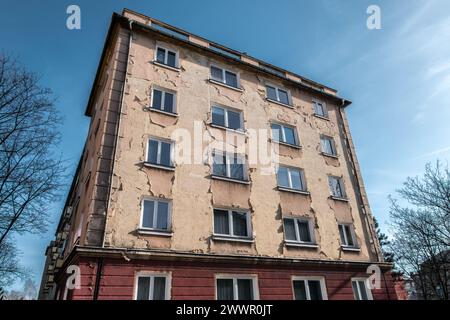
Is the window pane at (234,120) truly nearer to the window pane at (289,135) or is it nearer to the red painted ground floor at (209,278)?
the window pane at (289,135)

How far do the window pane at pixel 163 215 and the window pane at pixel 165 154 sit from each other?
174cm

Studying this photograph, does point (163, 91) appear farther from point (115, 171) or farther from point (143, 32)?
point (115, 171)

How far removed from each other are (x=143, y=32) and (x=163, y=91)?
3.83 m

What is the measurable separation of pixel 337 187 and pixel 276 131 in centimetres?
487

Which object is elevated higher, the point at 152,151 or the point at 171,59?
the point at 171,59

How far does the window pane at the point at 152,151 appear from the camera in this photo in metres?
11.3

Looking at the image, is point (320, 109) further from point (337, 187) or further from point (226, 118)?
point (226, 118)

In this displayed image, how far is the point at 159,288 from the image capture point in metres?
9.09

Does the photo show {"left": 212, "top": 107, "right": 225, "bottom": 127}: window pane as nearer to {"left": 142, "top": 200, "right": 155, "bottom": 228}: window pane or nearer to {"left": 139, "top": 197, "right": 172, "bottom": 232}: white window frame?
{"left": 139, "top": 197, "right": 172, "bottom": 232}: white window frame

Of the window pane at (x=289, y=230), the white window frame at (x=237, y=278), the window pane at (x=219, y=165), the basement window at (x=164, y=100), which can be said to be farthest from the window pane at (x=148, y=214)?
the window pane at (x=289, y=230)

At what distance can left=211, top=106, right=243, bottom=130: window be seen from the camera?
14.0 m

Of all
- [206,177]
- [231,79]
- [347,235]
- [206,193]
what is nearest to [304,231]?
[347,235]

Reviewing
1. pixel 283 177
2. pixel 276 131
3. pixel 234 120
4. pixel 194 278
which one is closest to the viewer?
pixel 194 278
